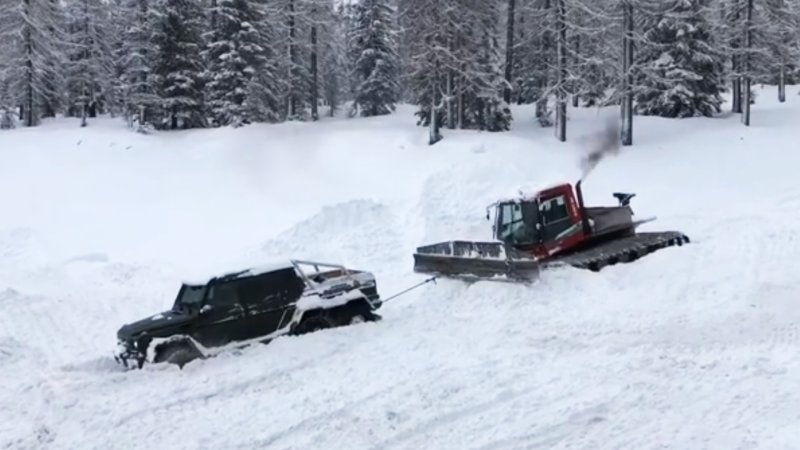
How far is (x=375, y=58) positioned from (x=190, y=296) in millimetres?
39954

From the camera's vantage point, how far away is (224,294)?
11633mm

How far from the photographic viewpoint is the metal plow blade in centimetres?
1473

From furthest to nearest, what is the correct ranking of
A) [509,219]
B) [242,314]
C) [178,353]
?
[509,219], [242,314], [178,353]

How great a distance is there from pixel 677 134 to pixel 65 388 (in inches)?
1216

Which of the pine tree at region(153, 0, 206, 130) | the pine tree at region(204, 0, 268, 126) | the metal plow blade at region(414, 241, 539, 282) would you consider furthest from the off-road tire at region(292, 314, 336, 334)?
the pine tree at region(153, 0, 206, 130)

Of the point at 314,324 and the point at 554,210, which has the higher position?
the point at 554,210

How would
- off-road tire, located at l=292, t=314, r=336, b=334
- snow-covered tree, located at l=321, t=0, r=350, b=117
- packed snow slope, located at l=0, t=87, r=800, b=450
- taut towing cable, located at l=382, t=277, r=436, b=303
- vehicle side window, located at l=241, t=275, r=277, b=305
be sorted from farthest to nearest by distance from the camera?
snow-covered tree, located at l=321, t=0, r=350, b=117 → taut towing cable, located at l=382, t=277, r=436, b=303 → off-road tire, located at l=292, t=314, r=336, b=334 → vehicle side window, located at l=241, t=275, r=277, b=305 → packed snow slope, located at l=0, t=87, r=800, b=450

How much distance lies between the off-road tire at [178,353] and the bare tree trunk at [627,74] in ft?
85.2

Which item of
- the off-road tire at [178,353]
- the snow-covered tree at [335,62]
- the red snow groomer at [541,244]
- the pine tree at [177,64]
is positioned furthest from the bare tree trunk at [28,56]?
the off-road tire at [178,353]

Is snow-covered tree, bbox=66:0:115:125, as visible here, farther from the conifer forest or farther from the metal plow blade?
the metal plow blade

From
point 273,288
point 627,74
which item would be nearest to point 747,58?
point 627,74

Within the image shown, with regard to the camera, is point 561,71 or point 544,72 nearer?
point 561,71

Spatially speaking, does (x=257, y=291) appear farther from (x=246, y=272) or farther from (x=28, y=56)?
(x=28, y=56)

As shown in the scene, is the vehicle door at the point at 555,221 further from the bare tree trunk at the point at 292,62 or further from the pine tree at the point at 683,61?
the bare tree trunk at the point at 292,62
